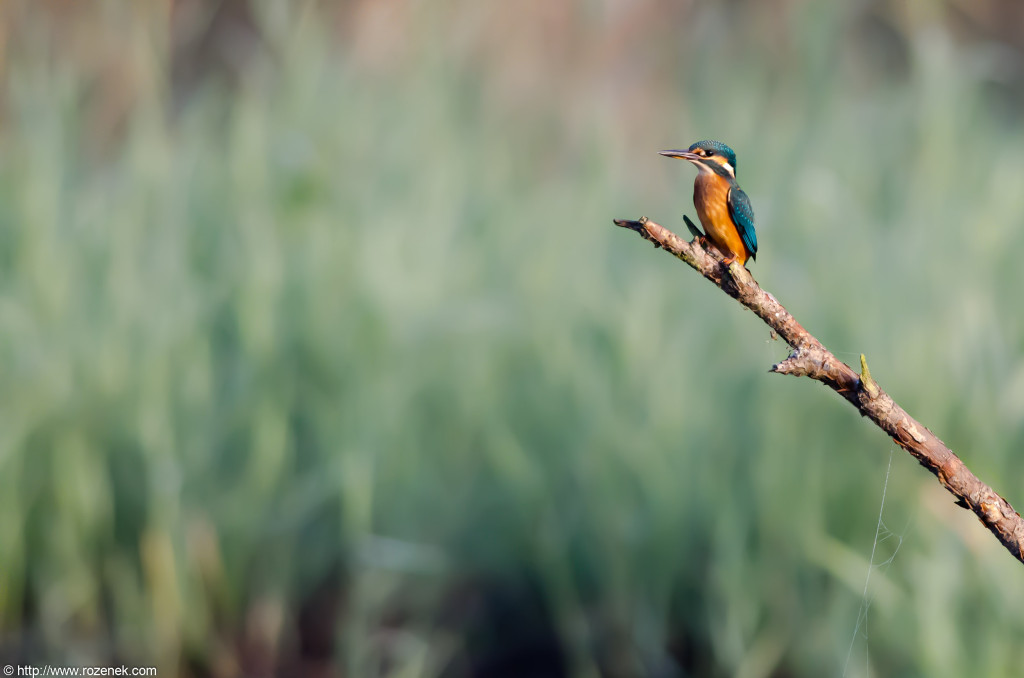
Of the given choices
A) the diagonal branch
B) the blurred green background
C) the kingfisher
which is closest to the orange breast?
the kingfisher

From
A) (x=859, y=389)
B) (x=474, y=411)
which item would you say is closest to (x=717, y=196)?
(x=859, y=389)

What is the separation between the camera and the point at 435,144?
219 centimetres

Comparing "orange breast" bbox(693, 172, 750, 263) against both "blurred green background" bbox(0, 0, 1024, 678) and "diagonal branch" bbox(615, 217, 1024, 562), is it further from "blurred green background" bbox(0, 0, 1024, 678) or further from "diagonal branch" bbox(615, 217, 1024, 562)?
"blurred green background" bbox(0, 0, 1024, 678)

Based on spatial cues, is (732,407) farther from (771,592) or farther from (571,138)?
(571,138)

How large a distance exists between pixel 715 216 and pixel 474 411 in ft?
3.97

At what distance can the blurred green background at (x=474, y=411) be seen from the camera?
141 centimetres

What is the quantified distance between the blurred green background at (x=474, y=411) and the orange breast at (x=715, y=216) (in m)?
0.92

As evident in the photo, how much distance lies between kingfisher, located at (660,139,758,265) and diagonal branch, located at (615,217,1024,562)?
0.09m

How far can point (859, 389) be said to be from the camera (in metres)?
0.32

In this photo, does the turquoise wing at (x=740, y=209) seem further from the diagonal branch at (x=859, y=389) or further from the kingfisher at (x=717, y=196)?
the diagonal branch at (x=859, y=389)

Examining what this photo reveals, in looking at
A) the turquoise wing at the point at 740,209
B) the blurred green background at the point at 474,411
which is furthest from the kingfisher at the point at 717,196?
the blurred green background at the point at 474,411

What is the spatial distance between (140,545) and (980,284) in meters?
1.45

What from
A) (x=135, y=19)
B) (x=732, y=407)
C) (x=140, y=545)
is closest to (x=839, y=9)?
(x=732, y=407)

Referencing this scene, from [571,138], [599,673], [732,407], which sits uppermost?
[571,138]
